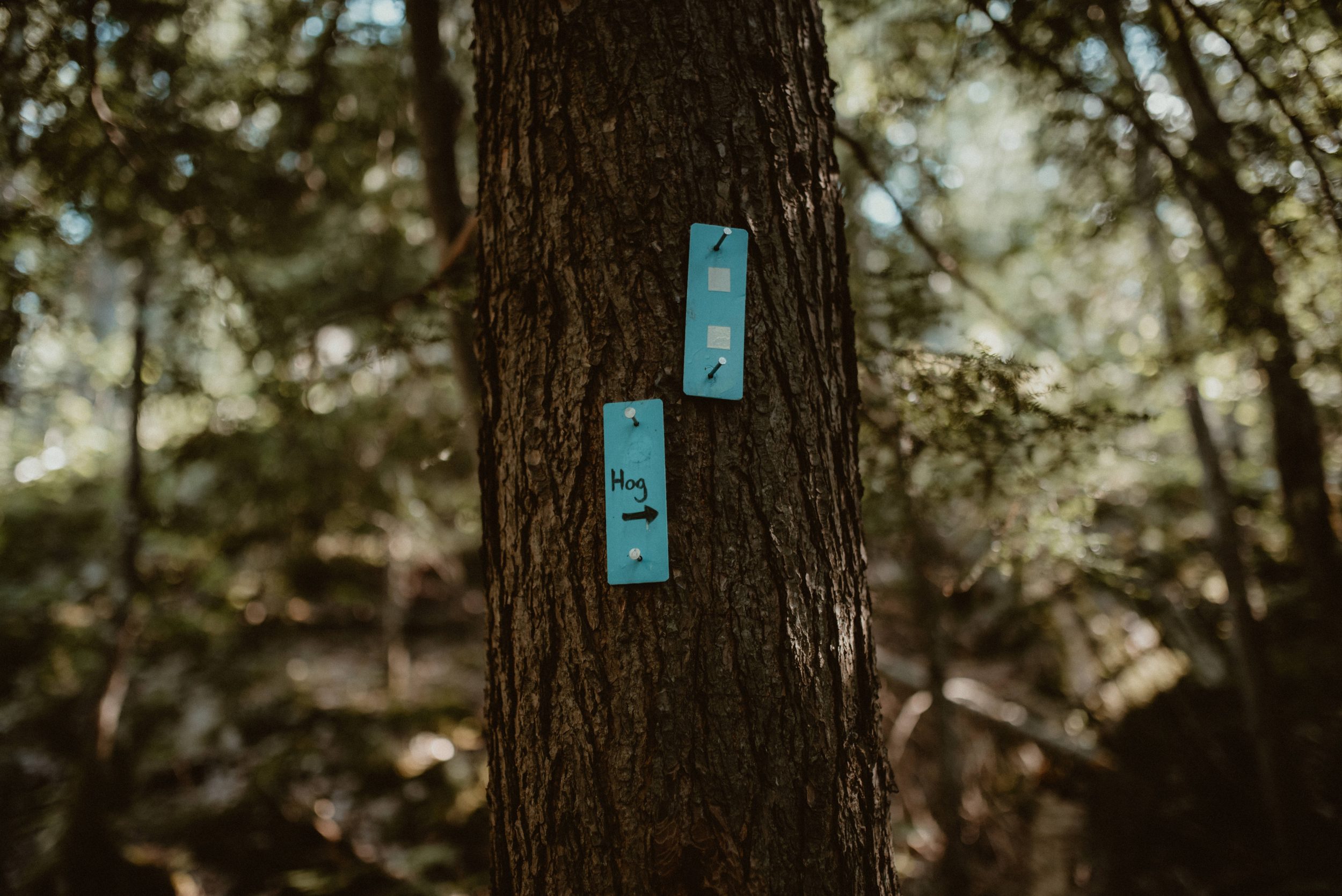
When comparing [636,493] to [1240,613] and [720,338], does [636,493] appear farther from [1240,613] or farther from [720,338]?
[1240,613]

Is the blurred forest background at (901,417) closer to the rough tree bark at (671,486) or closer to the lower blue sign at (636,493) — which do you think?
the rough tree bark at (671,486)

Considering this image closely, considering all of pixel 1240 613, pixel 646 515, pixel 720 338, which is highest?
pixel 720 338

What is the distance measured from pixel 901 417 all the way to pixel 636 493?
1.36 m

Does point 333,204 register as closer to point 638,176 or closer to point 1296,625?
point 638,176

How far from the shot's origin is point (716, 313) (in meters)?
1.17

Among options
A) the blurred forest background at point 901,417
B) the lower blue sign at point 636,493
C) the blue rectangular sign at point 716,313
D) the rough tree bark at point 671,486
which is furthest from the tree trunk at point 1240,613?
the lower blue sign at point 636,493

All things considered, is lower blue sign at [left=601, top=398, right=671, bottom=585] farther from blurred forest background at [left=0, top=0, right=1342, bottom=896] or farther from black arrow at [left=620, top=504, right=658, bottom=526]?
blurred forest background at [left=0, top=0, right=1342, bottom=896]

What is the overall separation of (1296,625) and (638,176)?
6.65m

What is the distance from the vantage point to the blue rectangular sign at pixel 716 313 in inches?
45.1

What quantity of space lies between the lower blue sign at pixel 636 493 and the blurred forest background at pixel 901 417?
119cm

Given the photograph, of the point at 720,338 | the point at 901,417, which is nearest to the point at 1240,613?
the point at 901,417

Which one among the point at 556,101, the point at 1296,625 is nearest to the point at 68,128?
the point at 556,101

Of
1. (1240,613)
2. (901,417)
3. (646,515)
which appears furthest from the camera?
(1240,613)

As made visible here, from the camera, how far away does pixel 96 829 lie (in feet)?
13.6
